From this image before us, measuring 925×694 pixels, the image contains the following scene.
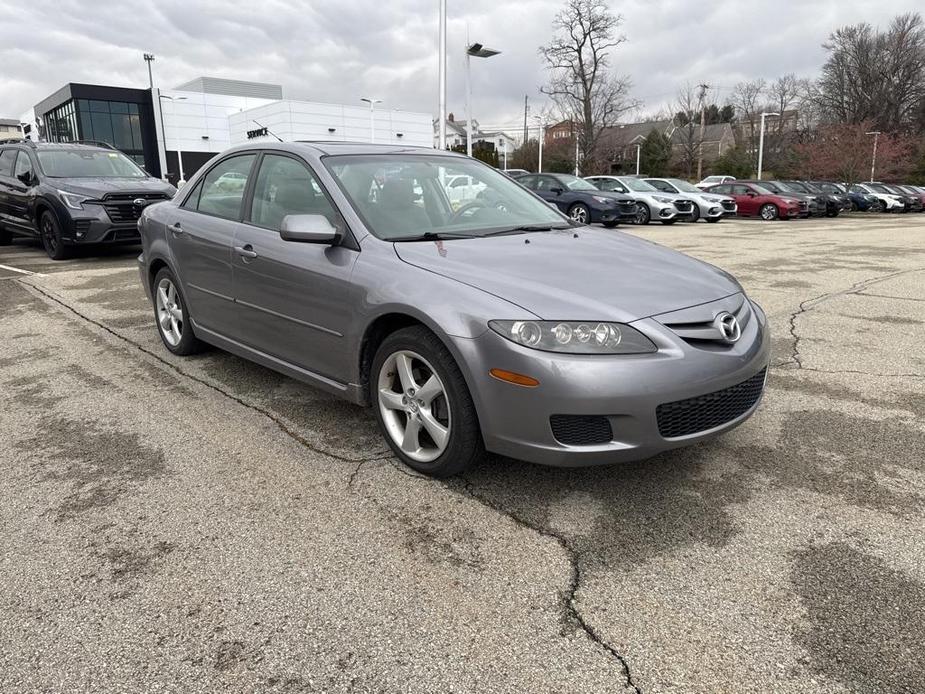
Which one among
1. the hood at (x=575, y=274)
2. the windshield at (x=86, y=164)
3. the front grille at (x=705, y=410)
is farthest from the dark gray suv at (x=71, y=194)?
the front grille at (x=705, y=410)

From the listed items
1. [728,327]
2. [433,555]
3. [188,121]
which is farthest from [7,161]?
[188,121]

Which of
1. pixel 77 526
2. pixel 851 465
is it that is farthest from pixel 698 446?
pixel 77 526

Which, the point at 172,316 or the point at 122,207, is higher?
the point at 122,207

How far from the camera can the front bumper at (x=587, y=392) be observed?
8.70 feet

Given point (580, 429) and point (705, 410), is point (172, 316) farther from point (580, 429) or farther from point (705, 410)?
point (705, 410)

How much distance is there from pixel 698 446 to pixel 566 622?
5.29ft

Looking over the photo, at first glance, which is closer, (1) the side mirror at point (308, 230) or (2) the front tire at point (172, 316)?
(1) the side mirror at point (308, 230)

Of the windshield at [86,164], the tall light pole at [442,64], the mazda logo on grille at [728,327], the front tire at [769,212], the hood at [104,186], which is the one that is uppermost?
the tall light pole at [442,64]

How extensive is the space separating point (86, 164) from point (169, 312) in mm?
7649

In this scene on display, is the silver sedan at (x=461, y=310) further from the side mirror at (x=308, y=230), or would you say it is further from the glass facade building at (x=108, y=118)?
the glass facade building at (x=108, y=118)

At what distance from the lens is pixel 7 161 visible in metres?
11.8

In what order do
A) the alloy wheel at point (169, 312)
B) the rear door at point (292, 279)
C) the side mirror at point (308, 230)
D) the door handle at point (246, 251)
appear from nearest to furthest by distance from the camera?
the side mirror at point (308, 230) < the rear door at point (292, 279) < the door handle at point (246, 251) < the alloy wheel at point (169, 312)

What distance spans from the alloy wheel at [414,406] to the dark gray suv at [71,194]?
867 centimetres

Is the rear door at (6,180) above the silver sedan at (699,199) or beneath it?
above
